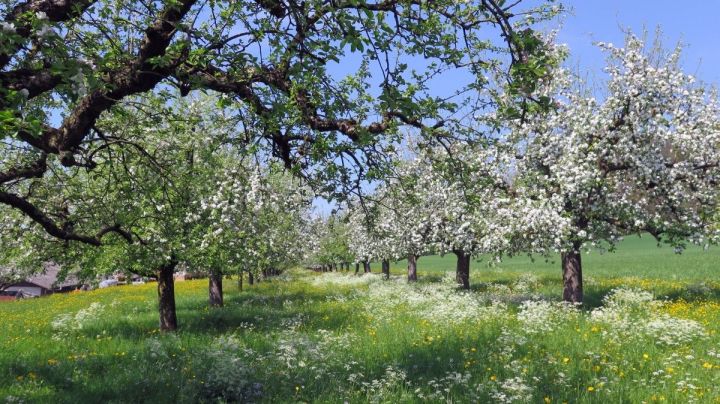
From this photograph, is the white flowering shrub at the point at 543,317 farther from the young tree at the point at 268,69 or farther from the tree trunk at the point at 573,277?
the young tree at the point at 268,69

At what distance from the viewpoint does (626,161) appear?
16703 millimetres

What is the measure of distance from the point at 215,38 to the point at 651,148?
15.2 metres

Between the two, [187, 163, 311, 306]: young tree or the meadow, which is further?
[187, 163, 311, 306]: young tree

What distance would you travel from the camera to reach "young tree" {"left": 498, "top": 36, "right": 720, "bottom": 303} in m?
16.3

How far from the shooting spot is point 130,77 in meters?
6.25

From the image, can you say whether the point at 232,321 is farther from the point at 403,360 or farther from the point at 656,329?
the point at 656,329

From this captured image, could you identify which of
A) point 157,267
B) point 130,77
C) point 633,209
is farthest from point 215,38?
point 633,209

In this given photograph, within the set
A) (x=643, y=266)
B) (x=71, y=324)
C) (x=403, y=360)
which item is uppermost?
(x=403, y=360)

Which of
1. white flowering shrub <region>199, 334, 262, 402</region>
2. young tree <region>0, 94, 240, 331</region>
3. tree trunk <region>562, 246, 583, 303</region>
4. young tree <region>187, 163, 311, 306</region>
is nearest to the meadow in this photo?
white flowering shrub <region>199, 334, 262, 402</region>

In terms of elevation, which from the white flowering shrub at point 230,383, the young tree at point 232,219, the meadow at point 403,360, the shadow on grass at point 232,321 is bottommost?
the shadow on grass at point 232,321

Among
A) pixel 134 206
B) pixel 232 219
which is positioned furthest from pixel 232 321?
pixel 134 206

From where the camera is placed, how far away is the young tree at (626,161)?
16344mm

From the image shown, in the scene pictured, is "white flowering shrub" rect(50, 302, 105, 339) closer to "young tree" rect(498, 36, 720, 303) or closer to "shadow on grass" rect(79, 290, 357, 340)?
"shadow on grass" rect(79, 290, 357, 340)

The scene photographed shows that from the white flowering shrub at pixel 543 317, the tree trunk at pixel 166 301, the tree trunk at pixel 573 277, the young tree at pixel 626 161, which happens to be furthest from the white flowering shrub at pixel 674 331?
the tree trunk at pixel 166 301
